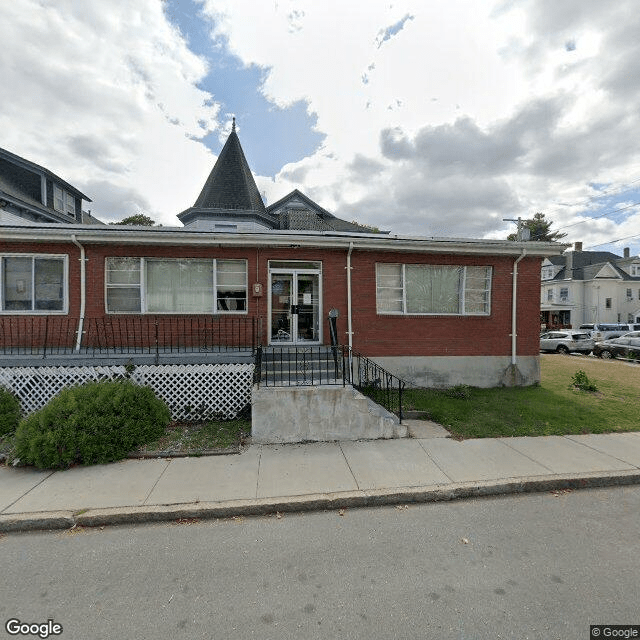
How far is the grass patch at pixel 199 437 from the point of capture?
5566mm

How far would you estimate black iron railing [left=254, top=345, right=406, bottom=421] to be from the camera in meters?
6.46

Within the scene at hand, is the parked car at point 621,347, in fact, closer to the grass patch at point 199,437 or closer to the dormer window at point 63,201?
the grass patch at point 199,437

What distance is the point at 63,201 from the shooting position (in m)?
19.2

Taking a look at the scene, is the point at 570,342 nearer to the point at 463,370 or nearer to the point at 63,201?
the point at 463,370

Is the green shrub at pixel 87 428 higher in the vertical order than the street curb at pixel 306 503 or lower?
higher

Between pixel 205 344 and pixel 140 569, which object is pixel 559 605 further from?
pixel 205 344

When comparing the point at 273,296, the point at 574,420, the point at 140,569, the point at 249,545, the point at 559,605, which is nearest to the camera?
the point at 559,605

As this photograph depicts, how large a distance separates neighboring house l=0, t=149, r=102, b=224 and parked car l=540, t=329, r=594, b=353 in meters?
28.1

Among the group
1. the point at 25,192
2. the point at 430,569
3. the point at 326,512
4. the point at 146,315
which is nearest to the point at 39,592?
the point at 326,512

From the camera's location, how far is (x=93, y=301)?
8.26 meters

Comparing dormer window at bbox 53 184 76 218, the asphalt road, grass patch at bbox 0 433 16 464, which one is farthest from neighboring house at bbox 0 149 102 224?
the asphalt road

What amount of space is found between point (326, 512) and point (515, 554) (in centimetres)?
200

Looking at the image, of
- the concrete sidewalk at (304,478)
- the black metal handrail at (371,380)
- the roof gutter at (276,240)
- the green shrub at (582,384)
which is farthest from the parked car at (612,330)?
the concrete sidewalk at (304,478)

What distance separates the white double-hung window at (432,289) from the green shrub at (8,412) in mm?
8168
